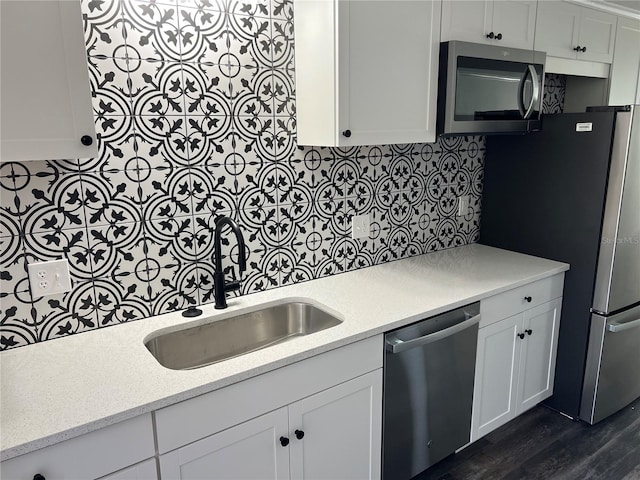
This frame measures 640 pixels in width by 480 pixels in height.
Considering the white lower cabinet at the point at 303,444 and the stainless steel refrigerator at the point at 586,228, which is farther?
the stainless steel refrigerator at the point at 586,228

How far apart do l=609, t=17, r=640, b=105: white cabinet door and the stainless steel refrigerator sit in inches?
24.2

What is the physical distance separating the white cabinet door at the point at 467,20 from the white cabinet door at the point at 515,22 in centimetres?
5

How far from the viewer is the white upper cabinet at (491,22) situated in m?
2.00

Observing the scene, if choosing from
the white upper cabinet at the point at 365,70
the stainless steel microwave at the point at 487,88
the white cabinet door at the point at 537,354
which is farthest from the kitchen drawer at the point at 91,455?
the white cabinet door at the point at 537,354

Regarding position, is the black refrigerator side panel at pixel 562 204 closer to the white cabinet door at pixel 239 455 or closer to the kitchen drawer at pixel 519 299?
the kitchen drawer at pixel 519 299

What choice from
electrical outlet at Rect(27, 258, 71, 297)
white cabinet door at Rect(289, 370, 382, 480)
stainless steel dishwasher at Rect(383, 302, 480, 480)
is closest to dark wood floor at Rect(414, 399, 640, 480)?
stainless steel dishwasher at Rect(383, 302, 480, 480)

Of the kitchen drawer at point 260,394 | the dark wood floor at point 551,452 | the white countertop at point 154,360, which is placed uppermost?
the white countertop at point 154,360

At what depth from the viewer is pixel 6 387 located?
1.32 metres

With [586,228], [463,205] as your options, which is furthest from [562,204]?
[463,205]

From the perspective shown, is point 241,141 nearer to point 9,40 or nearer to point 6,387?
point 9,40

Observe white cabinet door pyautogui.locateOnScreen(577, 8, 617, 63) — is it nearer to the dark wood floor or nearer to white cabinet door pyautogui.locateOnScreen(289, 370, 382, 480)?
the dark wood floor

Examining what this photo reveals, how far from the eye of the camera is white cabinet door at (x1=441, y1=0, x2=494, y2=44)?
1.99m

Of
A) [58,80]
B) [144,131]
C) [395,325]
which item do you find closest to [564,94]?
[395,325]

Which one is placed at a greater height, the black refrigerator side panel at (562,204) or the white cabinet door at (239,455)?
the black refrigerator side panel at (562,204)
